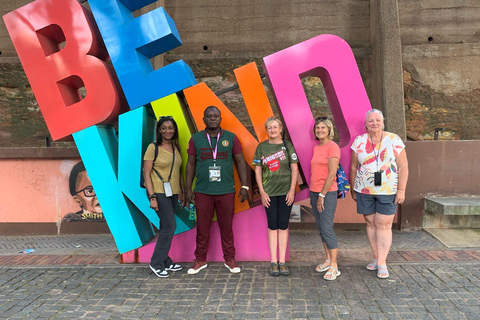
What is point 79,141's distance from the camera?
13.4 ft

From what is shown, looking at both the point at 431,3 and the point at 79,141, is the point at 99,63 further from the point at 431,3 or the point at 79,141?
the point at 431,3

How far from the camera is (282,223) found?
3711 millimetres

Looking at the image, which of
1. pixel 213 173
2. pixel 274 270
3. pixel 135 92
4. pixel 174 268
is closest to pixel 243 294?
pixel 274 270

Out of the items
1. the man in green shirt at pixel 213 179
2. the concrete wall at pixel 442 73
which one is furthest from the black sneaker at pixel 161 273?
the concrete wall at pixel 442 73

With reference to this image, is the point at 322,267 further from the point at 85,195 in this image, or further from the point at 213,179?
the point at 85,195

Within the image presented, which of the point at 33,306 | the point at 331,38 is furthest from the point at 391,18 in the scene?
the point at 33,306

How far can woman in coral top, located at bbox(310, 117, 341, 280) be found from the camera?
3510 mm

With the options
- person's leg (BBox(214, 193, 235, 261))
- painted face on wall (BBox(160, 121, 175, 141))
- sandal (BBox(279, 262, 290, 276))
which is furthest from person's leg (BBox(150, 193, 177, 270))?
sandal (BBox(279, 262, 290, 276))

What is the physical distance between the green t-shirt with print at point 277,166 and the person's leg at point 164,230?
1167 mm

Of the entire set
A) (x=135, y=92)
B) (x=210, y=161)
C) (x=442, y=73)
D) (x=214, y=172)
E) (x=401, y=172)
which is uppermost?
(x=442, y=73)

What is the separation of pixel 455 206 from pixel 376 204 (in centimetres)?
206

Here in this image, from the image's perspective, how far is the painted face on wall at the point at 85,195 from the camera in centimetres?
562

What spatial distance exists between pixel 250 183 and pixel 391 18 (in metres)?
5.72

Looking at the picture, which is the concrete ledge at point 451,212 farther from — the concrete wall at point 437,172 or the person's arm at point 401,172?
the person's arm at point 401,172
